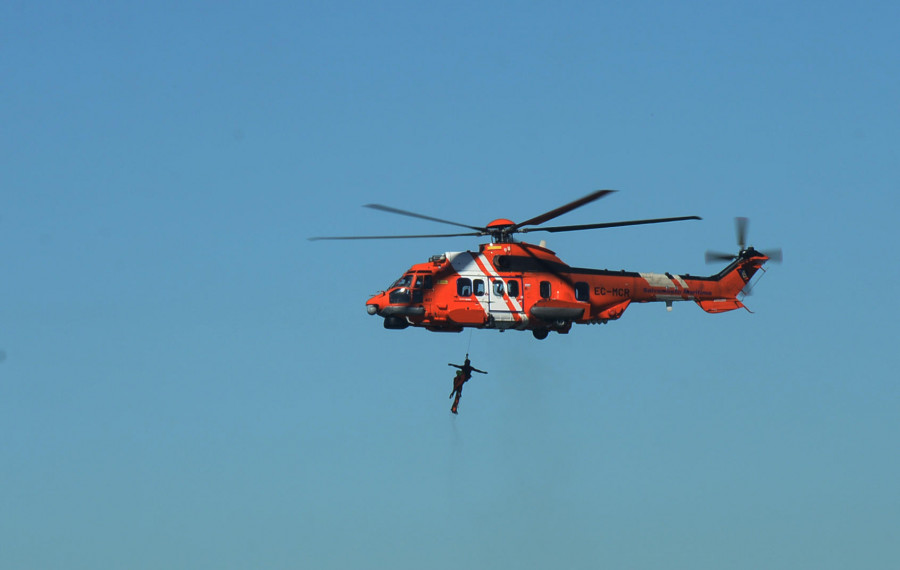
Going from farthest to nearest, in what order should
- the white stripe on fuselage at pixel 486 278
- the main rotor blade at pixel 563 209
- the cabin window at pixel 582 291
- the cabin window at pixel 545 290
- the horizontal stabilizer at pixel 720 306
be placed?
the horizontal stabilizer at pixel 720 306 < the cabin window at pixel 582 291 < the cabin window at pixel 545 290 < the white stripe on fuselage at pixel 486 278 < the main rotor blade at pixel 563 209

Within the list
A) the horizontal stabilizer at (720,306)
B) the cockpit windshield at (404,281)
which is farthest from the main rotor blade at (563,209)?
the horizontal stabilizer at (720,306)

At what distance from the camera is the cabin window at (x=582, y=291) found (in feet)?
188

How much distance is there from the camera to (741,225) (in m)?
64.6

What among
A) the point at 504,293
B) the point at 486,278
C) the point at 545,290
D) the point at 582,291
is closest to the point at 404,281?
the point at 486,278

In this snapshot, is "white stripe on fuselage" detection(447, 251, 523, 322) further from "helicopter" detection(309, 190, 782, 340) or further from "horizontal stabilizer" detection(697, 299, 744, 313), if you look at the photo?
"horizontal stabilizer" detection(697, 299, 744, 313)

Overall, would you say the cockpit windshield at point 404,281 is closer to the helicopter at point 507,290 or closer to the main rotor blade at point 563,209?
the helicopter at point 507,290

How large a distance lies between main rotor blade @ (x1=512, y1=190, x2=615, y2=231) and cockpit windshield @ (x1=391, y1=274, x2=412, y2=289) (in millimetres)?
5126

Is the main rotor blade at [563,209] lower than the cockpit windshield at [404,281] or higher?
higher

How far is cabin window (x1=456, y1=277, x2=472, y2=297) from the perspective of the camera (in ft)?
182

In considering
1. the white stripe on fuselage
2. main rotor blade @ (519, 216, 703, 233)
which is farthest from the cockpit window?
main rotor blade @ (519, 216, 703, 233)

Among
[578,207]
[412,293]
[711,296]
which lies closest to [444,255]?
[412,293]

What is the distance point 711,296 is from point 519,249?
426 inches

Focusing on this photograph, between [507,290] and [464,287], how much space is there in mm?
1843

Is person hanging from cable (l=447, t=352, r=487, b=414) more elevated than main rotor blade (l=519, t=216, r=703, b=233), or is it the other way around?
main rotor blade (l=519, t=216, r=703, b=233)
